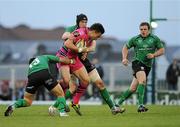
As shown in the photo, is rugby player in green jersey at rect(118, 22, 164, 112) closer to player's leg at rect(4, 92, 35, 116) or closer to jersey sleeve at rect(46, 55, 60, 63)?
jersey sleeve at rect(46, 55, 60, 63)

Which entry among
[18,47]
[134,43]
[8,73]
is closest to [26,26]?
[18,47]

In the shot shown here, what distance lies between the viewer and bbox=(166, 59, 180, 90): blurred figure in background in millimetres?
35531

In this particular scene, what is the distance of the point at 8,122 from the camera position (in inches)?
715

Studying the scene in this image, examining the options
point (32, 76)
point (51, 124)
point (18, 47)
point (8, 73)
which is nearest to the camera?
point (51, 124)

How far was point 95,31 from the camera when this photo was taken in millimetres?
20406

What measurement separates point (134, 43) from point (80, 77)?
2590 millimetres

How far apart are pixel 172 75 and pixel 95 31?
15.5 meters

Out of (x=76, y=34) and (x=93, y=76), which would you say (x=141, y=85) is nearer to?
(x=93, y=76)

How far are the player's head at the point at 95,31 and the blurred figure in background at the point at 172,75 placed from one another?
15.3 meters

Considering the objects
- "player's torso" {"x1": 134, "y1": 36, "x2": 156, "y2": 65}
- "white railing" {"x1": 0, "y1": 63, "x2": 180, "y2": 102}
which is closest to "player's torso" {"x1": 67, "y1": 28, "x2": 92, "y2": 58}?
"player's torso" {"x1": 134, "y1": 36, "x2": 156, "y2": 65}

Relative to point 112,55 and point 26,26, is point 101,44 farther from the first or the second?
point 26,26

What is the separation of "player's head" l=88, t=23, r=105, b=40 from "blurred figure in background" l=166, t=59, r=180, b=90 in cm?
1527

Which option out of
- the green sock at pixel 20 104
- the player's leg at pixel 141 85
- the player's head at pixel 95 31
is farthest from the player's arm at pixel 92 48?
the player's leg at pixel 141 85

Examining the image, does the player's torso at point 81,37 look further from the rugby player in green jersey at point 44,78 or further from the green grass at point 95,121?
the green grass at point 95,121
